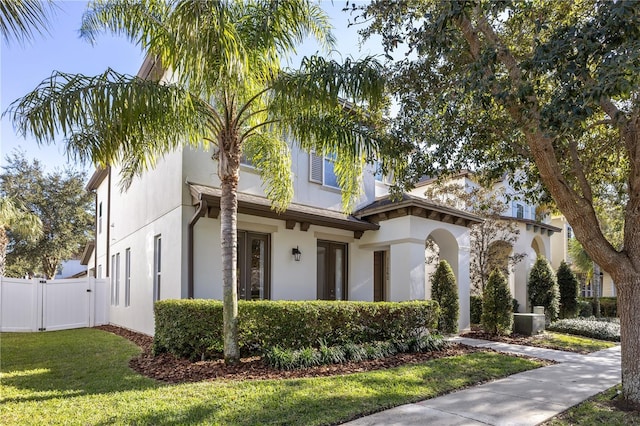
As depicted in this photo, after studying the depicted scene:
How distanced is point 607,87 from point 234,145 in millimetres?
5970

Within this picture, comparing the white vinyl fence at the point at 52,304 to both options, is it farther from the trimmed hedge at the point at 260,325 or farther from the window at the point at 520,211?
the window at the point at 520,211

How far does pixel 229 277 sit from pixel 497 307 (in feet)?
30.7

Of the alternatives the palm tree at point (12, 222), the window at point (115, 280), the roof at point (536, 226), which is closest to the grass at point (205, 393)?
the window at point (115, 280)

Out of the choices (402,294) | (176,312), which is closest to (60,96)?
(176,312)

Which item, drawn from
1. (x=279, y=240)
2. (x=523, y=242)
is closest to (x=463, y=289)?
(x=279, y=240)

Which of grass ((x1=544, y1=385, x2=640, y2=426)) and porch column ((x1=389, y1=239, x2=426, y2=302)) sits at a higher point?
porch column ((x1=389, y1=239, x2=426, y2=302))

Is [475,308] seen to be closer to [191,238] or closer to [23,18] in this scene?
[191,238]

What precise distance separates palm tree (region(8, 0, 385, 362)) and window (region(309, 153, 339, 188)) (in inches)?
173

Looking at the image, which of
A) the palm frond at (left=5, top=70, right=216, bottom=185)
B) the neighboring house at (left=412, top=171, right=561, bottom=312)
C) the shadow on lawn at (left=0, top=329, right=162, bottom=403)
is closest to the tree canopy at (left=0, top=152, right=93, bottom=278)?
the shadow on lawn at (left=0, top=329, right=162, bottom=403)

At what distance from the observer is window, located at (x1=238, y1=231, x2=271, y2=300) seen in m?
11.8

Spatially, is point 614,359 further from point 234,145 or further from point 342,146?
point 234,145

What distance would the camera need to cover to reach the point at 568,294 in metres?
18.9

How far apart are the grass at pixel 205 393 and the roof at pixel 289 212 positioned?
384 centimetres

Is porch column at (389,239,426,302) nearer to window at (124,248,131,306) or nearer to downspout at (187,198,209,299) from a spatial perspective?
downspout at (187,198,209,299)
